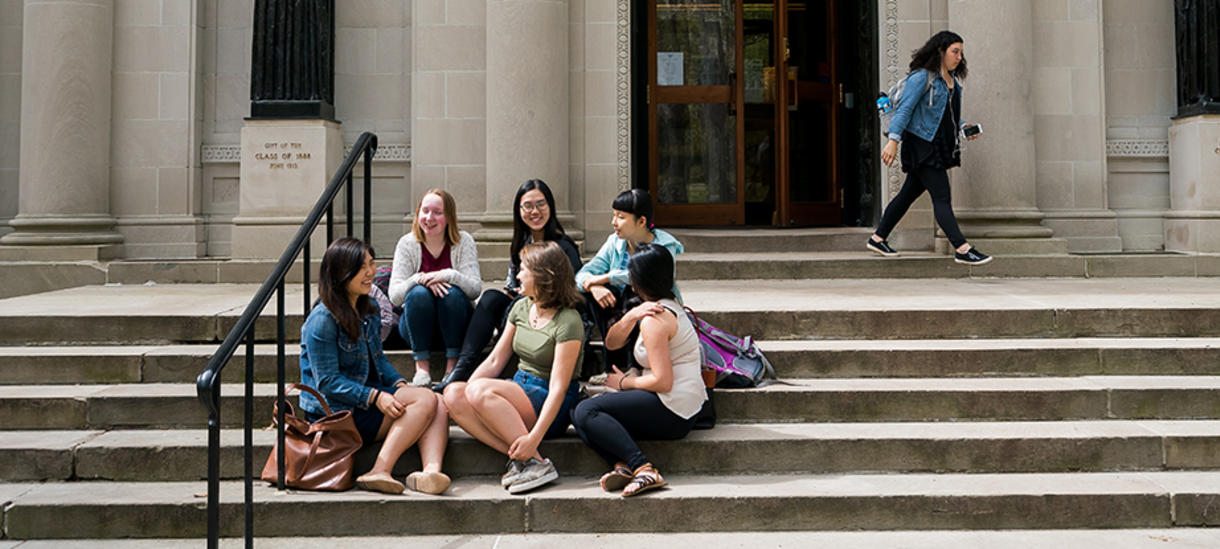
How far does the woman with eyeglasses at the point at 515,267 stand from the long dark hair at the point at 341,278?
2.64 ft

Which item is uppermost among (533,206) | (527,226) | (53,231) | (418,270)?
(533,206)

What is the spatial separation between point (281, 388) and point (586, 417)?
150 cm

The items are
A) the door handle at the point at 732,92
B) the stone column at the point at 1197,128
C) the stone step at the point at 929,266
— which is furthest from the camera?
the door handle at the point at 732,92

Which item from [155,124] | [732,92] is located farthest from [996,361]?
[155,124]

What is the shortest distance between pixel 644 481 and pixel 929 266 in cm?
532

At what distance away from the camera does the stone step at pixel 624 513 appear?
4488 millimetres

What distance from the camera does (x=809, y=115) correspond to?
491 inches

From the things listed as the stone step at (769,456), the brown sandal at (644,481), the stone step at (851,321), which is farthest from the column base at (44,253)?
the brown sandal at (644,481)

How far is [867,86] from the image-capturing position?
427 inches

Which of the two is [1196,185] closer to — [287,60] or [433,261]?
[433,261]

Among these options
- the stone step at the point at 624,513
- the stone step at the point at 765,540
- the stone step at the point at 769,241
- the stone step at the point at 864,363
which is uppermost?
the stone step at the point at 769,241

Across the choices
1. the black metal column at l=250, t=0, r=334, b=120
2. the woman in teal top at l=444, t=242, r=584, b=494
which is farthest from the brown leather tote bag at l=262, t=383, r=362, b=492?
the black metal column at l=250, t=0, r=334, b=120

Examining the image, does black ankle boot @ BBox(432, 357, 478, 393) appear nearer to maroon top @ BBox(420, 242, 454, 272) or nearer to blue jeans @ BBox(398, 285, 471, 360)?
blue jeans @ BBox(398, 285, 471, 360)

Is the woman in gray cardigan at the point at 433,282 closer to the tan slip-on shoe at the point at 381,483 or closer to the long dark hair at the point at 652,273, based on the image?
the tan slip-on shoe at the point at 381,483
